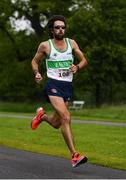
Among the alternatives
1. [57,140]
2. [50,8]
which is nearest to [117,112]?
[50,8]

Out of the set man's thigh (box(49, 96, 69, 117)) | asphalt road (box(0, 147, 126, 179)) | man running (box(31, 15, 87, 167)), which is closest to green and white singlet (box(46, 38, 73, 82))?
man running (box(31, 15, 87, 167))

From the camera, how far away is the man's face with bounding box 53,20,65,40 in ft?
31.6

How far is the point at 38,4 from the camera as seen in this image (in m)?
51.7

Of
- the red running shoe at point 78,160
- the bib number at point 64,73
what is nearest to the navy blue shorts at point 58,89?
the bib number at point 64,73

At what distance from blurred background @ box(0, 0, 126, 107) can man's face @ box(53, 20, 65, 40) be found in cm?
3646

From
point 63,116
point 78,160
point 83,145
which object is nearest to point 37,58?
point 63,116

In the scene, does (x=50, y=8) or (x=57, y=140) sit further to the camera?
(x=50, y=8)

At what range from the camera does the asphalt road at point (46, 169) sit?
27.7 ft

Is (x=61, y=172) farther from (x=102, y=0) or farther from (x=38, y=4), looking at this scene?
(x=38, y=4)

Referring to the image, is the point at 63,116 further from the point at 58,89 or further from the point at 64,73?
the point at 64,73

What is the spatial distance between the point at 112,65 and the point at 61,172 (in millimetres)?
40537

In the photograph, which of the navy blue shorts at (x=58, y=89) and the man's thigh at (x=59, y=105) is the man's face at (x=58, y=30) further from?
the man's thigh at (x=59, y=105)

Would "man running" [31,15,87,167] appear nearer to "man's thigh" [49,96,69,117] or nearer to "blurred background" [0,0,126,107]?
"man's thigh" [49,96,69,117]

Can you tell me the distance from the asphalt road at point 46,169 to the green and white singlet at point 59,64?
1.36 metres
